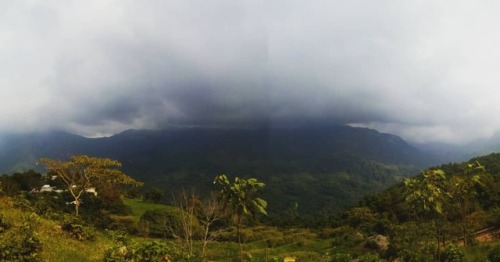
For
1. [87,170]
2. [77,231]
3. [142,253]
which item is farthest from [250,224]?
[142,253]

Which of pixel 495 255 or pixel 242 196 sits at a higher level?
pixel 242 196

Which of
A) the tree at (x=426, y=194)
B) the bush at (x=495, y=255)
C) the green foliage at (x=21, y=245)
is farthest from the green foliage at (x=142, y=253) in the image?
the tree at (x=426, y=194)

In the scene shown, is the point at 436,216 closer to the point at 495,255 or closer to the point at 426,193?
the point at 426,193

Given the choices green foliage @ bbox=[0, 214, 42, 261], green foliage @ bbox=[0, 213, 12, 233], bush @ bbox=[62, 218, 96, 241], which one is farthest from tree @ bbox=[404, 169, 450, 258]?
green foliage @ bbox=[0, 213, 12, 233]

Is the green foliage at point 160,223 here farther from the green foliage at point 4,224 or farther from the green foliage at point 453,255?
the green foliage at point 4,224

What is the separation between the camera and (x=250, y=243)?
272 ft

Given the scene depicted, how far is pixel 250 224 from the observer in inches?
4734

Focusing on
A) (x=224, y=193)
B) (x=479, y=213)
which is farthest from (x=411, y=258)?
(x=479, y=213)

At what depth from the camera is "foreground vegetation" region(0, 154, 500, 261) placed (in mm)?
19875

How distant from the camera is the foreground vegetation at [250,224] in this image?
19875mm

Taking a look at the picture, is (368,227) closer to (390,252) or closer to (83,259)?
(390,252)

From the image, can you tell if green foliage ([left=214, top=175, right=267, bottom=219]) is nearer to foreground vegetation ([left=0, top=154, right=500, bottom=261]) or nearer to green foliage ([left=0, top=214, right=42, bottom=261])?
foreground vegetation ([left=0, top=154, right=500, bottom=261])

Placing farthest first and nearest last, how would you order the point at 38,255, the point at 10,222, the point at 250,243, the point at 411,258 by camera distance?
the point at 250,243 < the point at 411,258 < the point at 10,222 < the point at 38,255

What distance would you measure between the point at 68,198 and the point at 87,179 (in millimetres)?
45533
